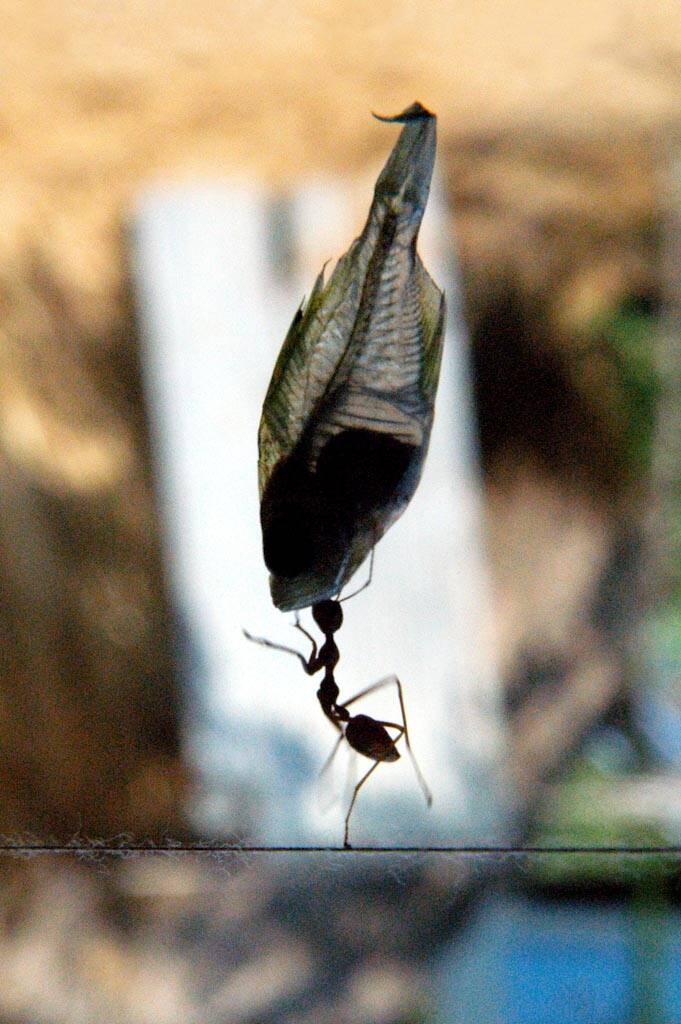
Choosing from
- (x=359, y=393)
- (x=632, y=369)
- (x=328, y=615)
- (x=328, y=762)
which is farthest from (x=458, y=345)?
(x=359, y=393)

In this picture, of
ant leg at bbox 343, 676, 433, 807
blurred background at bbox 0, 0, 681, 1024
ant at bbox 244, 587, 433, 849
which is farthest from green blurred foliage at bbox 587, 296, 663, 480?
ant at bbox 244, 587, 433, 849

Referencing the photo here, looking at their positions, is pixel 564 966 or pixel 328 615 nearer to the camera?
pixel 328 615

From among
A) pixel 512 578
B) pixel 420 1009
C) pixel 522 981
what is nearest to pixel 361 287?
pixel 522 981

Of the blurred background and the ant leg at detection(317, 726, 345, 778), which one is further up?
the blurred background

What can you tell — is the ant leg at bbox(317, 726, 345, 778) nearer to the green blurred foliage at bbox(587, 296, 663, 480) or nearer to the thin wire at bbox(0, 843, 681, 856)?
the thin wire at bbox(0, 843, 681, 856)

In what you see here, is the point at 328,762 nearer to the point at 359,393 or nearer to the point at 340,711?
the point at 340,711

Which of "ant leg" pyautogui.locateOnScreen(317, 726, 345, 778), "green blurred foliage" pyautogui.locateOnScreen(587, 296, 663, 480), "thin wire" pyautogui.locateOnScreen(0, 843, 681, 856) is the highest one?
"green blurred foliage" pyautogui.locateOnScreen(587, 296, 663, 480)

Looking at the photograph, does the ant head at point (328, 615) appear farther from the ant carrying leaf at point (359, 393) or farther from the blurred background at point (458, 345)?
the blurred background at point (458, 345)
